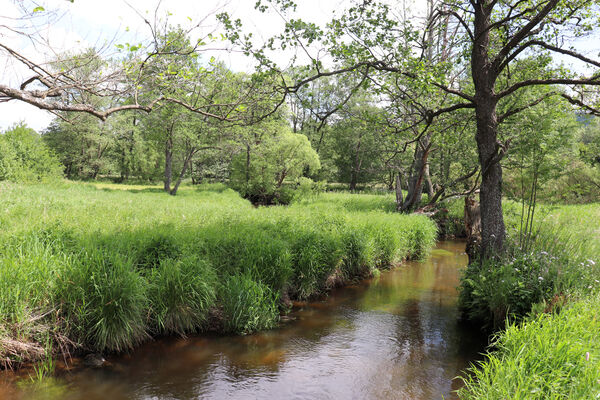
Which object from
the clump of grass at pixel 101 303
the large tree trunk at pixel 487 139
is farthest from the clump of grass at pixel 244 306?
the large tree trunk at pixel 487 139

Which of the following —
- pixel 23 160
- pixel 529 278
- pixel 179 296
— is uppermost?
pixel 23 160

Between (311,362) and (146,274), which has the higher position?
(146,274)

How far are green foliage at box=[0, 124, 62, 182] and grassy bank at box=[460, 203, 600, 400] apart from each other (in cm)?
2606

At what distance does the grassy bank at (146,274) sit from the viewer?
5473 millimetres

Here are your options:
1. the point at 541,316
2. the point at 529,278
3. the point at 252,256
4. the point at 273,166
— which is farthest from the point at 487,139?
the point at 273,166

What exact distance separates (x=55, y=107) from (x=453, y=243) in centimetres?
1689

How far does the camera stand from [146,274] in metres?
6.82

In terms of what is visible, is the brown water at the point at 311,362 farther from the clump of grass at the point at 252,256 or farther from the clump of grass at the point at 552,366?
the clump of grass at the point at 552,366

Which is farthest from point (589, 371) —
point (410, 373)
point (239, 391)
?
point (239, 391)

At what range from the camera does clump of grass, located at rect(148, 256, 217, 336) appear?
21.2ft

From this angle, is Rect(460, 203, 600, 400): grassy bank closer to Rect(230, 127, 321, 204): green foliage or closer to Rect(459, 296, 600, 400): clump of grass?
Rect(459, 296, 600, 400): clump of grass

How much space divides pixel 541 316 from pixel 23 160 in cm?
2958

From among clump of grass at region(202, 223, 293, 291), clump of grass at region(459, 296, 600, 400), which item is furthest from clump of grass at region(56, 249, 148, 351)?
clump of grass at region(459, 296, 600, 400)

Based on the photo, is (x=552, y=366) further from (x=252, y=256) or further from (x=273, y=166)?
(x=273, y=166)
